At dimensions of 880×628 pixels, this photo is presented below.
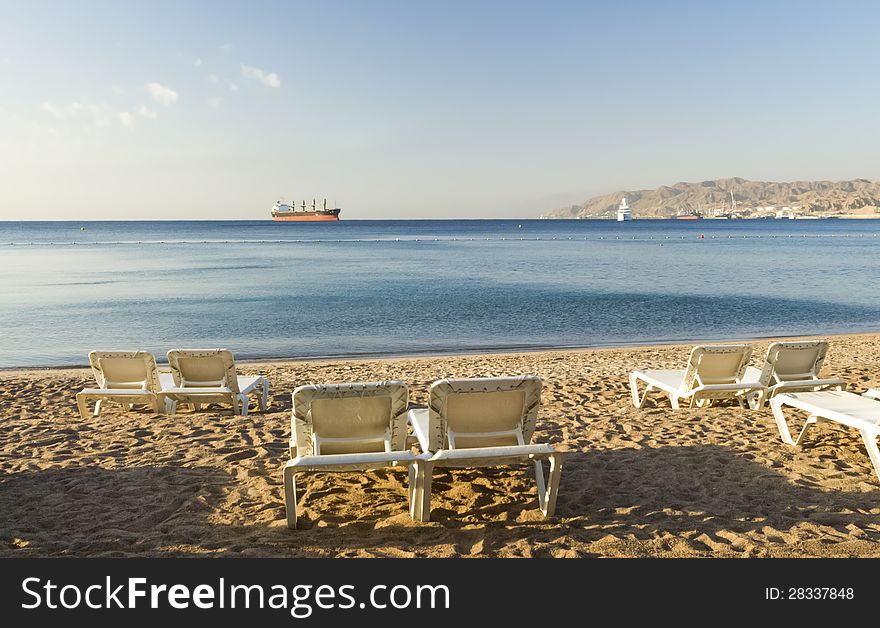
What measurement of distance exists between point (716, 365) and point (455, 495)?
168 inches

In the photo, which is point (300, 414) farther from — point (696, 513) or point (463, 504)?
point (696, 513)

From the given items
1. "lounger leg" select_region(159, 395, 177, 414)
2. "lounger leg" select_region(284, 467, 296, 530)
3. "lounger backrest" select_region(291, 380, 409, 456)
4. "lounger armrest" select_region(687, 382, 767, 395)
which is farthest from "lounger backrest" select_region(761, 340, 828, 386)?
"lounger leg" select_region(159, 395, 177, 414)

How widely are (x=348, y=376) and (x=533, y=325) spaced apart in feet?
33.4

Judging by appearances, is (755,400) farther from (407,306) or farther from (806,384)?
(407,306)

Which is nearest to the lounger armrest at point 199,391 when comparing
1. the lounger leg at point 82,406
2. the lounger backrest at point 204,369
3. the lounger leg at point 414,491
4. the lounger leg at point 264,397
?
the lounger backrest at point 204,369

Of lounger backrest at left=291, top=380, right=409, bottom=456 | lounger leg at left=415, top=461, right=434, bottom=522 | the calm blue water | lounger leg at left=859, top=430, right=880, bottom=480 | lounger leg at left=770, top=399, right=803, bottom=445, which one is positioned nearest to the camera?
lounger leg at left=415, top=461, right=434, bottom=522

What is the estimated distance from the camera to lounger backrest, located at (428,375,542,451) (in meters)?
4.63

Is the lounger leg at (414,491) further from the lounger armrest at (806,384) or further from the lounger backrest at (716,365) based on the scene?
the lounger armrest at (806,384)

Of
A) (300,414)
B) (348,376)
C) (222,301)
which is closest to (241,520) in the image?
(300,414)

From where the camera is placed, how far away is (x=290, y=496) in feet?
14.2

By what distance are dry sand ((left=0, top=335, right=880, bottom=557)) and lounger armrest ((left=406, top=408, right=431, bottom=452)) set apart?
37 cm

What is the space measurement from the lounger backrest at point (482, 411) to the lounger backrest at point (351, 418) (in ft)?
0.80

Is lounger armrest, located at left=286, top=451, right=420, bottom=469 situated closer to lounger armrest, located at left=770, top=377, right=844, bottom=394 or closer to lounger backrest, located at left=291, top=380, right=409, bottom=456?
lounger backrest, located at left=291, top=380, right=409, bottom=456

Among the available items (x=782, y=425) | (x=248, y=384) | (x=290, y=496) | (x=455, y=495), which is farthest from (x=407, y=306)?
(x=290, y=496)
